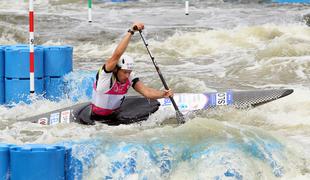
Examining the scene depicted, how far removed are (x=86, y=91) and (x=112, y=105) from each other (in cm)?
153

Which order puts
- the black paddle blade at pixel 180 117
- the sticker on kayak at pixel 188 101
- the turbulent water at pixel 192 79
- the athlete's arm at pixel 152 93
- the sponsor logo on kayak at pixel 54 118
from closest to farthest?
the turbulent water at pixel 192 79, the athlete's arm at pixel 152 93, the black paddle blade at pixel 180 117, the sponsor logo on kayak at pixel 54 118, the sticker on kayak at pixel 188 101

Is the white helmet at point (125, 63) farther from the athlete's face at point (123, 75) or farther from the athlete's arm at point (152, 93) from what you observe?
the athlete's arm at point (152, 93)

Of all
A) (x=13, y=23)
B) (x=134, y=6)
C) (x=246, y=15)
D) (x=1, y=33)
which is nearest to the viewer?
(x=1, y=33)

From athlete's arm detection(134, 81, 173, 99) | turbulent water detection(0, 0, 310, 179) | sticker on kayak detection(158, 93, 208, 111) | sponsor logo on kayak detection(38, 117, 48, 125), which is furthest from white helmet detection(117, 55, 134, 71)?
sponsor logo on kayak detection(38, 117, 48, 125)

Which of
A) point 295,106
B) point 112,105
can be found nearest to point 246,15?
point 295,106

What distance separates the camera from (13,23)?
68.8ft

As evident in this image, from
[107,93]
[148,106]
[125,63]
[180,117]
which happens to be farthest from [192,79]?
[125,63]

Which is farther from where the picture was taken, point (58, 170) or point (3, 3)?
point (3, 3)

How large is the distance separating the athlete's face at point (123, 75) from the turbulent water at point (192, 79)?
0.50 m

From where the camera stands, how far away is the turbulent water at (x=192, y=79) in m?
5.72

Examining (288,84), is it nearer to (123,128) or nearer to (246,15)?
(123,128)

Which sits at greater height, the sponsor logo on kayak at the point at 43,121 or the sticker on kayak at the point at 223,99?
the sticker on kayak at the point at 223,99

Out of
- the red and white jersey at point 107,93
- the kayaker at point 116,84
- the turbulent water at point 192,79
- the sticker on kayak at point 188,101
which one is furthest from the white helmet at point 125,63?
the sticker on kayak at point 188,101

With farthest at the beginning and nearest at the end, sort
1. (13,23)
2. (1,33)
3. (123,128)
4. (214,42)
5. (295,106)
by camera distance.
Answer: (13,23), (1,33), (214,42), (295,106), (123,128)
